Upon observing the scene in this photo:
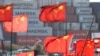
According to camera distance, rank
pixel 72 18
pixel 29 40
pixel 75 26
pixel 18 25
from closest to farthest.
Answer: pixel 18 25 → pixel 29 40 → pixel 75 26 → pixel 72 18

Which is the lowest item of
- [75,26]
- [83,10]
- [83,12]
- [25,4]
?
[75,26]

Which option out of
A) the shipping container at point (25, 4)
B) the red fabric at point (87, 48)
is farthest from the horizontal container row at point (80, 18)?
the red fabric at point (87, 48)

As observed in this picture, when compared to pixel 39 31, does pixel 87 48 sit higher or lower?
higher

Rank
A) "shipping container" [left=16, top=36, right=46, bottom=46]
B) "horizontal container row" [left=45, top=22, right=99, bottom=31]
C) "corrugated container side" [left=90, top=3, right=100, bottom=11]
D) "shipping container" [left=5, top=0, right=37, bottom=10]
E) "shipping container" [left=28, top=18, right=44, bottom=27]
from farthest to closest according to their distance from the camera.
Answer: "corrugated container side" [left=90, top=3, right=100, bottom=11], "shipping container" [left=5, top=0, right=37, bottom=10], "shipping container" [left=28, top=18, right=44, bottom=27], "horizontal container row" [left=45, top=22, right=99, bottom=31], "shipping container" [left=16, top=36, right=46, bottom=46]

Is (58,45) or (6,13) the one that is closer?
(58,45)

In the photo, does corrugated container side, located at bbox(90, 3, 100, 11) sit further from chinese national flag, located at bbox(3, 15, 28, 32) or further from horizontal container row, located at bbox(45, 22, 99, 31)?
chinese national flag, located at bbox(3, 15, 28, 32)

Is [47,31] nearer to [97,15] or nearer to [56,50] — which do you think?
[97,15]

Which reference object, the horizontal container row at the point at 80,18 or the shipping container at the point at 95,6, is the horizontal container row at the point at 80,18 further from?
the shipping container at the point at 95,6

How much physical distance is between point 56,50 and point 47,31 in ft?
163

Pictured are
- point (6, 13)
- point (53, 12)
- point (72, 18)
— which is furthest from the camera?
point (72, 18)

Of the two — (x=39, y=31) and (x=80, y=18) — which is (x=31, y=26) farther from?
(x=80, y=18)

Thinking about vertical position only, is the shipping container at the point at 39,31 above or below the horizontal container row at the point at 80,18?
below

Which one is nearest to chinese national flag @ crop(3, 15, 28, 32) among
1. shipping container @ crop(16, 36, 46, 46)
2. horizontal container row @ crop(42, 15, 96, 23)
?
shipping container @ crop(16, 36, 46, 46)

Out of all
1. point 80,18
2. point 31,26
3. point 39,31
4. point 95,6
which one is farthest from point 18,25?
point 95,6
